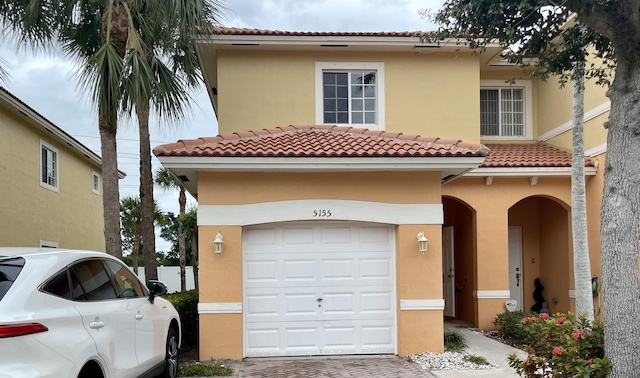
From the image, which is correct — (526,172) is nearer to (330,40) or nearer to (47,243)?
(330,40)

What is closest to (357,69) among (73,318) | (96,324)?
(96,324)

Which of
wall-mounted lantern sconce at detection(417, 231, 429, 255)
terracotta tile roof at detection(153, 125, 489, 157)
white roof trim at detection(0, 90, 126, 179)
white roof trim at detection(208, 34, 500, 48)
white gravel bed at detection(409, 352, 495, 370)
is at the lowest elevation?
white gravel bed at detection(409, 352, 495, 370)

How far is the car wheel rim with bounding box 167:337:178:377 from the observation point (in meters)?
7.10

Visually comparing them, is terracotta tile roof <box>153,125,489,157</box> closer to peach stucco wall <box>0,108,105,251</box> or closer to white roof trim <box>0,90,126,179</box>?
white roof trim <box>0,90,126,179</box>

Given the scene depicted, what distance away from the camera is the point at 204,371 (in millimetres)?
8305

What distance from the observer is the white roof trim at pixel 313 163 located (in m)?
8.85

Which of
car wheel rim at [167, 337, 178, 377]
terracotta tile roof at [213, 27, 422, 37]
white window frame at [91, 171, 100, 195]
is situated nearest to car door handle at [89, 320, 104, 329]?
car wheel rim at [167, 337, 178, 377]

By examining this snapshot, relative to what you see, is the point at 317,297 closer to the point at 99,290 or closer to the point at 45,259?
the point at 99,290

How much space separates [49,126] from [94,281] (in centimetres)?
1209

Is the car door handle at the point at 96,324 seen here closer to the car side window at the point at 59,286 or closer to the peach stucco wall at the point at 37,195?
the car side window at the point at 59,286

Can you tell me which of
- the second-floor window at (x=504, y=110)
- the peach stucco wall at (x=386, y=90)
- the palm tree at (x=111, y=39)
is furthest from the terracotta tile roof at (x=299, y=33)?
the second-floor window at (x=504, y=110)

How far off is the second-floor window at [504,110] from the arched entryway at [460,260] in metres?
2.39

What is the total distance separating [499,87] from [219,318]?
1021cm

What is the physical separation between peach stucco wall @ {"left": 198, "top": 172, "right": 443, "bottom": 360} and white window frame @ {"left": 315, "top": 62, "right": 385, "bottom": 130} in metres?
→ 3.52
